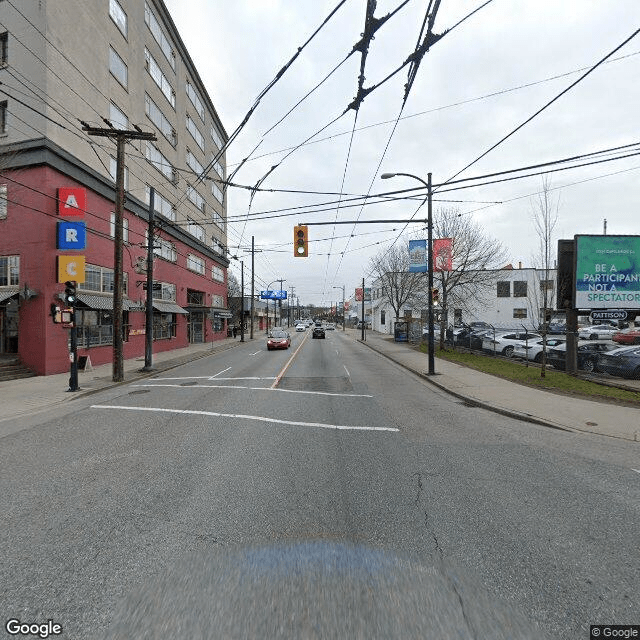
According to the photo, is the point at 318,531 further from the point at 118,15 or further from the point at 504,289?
the point at 504,289

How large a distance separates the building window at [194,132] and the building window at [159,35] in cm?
393

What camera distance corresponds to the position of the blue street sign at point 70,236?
14305 millimetres

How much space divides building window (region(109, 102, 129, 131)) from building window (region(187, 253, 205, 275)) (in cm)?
1107

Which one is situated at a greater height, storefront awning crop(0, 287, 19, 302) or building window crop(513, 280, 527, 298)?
building window crop(513, 280, 527, 298)

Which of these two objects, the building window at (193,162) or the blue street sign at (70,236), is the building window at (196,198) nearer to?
the building window at (193,162)

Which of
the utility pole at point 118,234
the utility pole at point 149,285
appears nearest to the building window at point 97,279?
the utility pole at point 149,285

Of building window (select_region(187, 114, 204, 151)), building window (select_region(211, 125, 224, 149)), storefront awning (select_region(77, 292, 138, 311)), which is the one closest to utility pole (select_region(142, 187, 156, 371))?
storefront awning (select_region(77, 292, 138, 311))

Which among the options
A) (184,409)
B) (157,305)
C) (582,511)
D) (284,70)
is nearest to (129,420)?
(184,409)

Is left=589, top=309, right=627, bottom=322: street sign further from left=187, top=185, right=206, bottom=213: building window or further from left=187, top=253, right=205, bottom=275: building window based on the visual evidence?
left=187, top=185, right=206, bottom=213: building window

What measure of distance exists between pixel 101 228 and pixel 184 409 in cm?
1374

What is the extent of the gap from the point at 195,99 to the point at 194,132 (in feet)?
11.5

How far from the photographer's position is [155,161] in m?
23.2

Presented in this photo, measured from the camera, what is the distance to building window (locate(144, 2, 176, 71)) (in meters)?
22.6

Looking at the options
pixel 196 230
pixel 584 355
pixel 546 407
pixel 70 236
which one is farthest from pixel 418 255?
pixel 196 230
